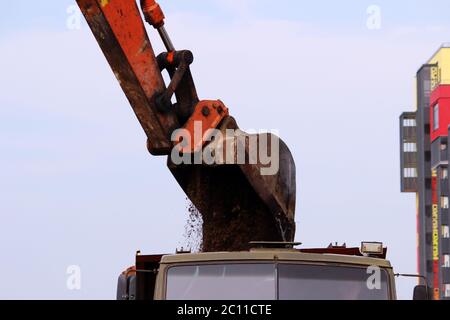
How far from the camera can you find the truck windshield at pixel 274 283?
35.1ft

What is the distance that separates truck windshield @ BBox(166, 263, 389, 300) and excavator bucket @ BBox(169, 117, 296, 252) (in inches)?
206

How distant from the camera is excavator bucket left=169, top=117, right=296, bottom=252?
53.9 feet

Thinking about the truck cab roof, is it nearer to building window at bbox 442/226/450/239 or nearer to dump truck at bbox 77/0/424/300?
dump truck at bbox 77/0/424/300

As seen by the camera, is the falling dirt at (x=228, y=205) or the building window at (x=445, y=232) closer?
the falling dirt at (x=228, y=205)

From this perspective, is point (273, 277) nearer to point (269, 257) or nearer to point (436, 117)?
point (269, 257)

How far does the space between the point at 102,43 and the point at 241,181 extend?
2.72 meters

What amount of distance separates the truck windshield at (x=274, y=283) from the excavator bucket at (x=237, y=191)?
17.2 ft

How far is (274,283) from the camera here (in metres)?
10.7

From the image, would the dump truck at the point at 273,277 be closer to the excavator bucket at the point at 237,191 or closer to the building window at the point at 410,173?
the excavator bucket at the point at 237,191

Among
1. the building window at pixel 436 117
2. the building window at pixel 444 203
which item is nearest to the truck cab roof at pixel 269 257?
the building window at pixel 444 203

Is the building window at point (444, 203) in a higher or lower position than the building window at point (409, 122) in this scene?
lower

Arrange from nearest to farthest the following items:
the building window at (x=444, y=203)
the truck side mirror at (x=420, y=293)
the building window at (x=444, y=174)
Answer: the truck side mirror at (x=420, y=293) < the building window at (x=444, y=174) < the building window at (x=444, y=203)

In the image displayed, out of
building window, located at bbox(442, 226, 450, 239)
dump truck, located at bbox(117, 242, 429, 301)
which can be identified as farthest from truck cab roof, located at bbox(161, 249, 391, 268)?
building window, located at bbox(442, 226, 450, 239)

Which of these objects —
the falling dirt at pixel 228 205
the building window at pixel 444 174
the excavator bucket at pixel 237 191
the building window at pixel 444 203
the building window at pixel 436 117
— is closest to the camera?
the excavator bucket at pixel 237 191
